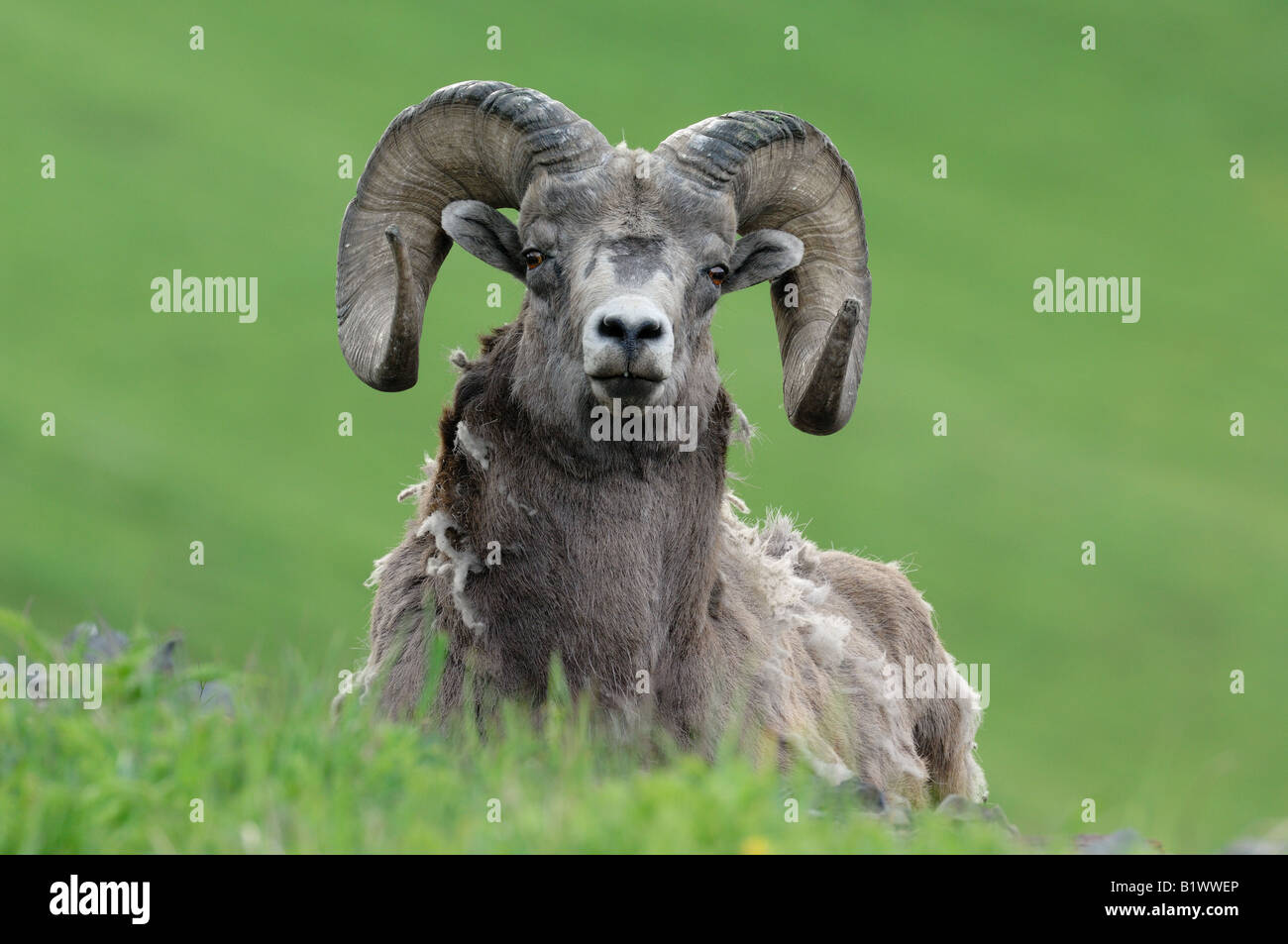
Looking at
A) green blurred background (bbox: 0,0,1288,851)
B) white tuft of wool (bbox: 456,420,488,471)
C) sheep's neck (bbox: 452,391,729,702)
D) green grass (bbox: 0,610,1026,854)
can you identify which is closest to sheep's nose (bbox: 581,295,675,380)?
sheep's neck (bbox: 452,391,729,702)

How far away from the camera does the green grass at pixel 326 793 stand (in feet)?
15.9

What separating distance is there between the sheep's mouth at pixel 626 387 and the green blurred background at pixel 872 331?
69.3 feet

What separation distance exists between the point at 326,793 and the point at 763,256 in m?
5.06

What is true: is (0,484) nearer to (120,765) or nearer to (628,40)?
(628,40)

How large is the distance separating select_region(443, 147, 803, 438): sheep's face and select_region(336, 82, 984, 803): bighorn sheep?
1cm

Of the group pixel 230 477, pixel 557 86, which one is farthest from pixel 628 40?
pixel 230 477

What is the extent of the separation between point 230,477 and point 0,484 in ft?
18.7

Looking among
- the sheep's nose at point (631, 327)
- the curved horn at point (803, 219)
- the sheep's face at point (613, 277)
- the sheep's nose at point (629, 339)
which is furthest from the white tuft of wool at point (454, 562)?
the curved horn at point (803, 219)

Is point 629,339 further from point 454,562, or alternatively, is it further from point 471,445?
point 454,562

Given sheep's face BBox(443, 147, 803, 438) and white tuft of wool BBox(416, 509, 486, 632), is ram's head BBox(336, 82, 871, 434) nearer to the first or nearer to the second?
Result: sheep's face BBox(443, 147, 803, 438)

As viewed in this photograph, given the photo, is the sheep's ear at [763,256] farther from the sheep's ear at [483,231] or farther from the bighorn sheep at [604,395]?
the sheep's ear at [483,231]

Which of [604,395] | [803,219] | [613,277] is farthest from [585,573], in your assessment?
[803,219]
